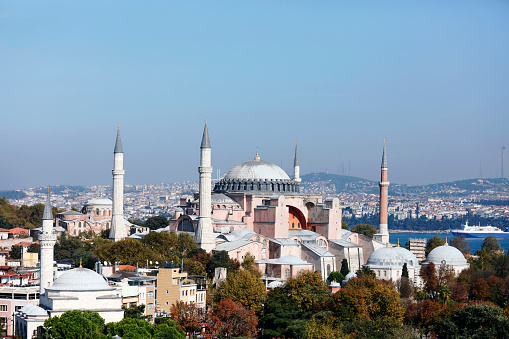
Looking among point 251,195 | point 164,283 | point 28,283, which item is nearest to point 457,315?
point 164,283

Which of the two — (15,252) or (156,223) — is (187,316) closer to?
(15,252)

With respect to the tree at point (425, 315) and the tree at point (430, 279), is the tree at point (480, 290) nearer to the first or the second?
the tree at point (430, 279)

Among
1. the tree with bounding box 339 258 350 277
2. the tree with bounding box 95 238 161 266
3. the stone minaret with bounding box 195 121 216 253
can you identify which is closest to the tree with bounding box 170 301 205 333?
the tree with bounding box 95 238 161 266

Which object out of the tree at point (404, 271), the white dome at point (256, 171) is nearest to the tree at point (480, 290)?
the tree at point (404, 271)

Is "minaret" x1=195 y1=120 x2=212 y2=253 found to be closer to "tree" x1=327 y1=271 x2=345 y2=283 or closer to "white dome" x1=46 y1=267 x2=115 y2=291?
"tree" x1=327 y1=271 x2=345 y2=283

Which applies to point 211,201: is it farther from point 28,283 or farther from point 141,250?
point 28,283

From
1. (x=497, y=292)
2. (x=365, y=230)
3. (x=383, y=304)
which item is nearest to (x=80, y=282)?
(x=383, y=304)
